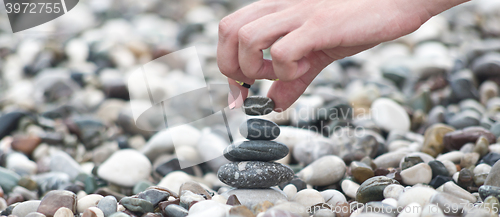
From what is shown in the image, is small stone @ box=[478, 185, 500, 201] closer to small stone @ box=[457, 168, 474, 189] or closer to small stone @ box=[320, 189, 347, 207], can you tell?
small stone @ box=[457, 168, 474, 189]

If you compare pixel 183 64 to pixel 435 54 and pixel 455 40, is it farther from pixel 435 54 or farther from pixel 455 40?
pixel 455 40

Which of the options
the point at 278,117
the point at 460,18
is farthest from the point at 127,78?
the point at 460,18

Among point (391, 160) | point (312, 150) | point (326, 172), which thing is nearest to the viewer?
point (326, 172)

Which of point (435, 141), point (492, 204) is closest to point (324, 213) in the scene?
point (492, 204)

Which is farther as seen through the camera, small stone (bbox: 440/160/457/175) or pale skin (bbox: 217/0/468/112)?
small stone (bbox: 440/160/457/175)

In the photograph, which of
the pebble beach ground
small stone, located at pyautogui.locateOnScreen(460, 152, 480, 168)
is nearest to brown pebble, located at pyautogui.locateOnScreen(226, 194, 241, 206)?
the pebble beach ground

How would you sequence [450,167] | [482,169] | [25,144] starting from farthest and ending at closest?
[25,144] → [450,167] → [482,169]

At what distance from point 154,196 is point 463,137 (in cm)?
211

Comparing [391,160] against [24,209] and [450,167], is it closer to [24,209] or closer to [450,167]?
[450,167]

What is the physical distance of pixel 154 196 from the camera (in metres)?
2.09

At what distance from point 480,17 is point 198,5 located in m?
5.34

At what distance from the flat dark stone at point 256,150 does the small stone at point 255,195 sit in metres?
0.18

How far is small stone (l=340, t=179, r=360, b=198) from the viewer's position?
7.57 feet

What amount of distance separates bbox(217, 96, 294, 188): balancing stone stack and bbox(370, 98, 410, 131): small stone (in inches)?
66.7
